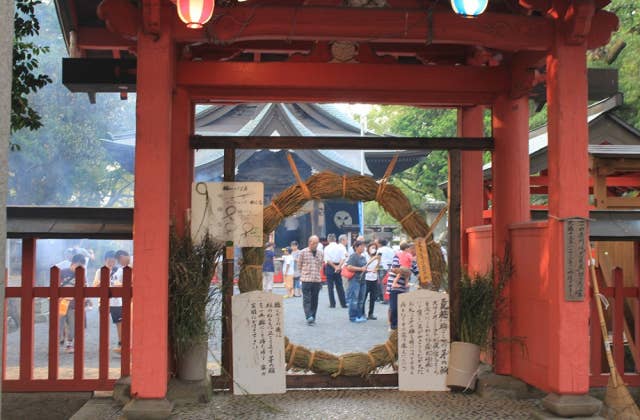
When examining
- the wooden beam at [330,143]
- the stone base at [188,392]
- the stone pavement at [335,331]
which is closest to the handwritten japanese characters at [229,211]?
the wooden beam at [330,143]

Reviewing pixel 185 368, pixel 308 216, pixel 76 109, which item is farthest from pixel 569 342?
pixel 76 109

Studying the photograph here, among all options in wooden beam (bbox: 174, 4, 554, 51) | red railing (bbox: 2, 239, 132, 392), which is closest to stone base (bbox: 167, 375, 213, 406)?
red railing (bbox: 2, 239, 132, 392)

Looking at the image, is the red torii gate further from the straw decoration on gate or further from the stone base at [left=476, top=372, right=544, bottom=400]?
the straw decoration on gate

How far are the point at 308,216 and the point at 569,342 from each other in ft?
46.2

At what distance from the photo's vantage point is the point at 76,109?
85.4 ft

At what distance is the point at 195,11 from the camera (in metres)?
4.95

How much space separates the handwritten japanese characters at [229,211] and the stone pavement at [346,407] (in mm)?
1448

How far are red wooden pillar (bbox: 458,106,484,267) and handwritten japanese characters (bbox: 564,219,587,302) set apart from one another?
226 centimetres

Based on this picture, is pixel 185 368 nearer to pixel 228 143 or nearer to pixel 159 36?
pixel 228 143

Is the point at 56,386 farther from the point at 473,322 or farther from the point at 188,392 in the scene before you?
the point at 473,322

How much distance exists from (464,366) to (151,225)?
312cm

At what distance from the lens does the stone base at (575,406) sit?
5.16 m

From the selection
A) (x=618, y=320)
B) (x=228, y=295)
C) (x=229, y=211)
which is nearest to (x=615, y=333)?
(x=618, y=320)

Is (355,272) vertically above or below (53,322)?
above
